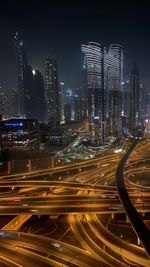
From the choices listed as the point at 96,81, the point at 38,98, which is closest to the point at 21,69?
the point at 38,98

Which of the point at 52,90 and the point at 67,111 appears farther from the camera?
the point at 67,111

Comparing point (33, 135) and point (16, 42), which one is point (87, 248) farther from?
point (16, 42)

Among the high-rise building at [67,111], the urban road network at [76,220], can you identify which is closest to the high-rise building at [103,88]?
the high-rise building at [67,111]

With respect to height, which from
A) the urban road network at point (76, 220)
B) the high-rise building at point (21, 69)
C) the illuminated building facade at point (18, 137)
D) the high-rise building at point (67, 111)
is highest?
the high-rise building at point (21, 69)

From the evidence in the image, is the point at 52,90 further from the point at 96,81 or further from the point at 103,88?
the point at 103,88

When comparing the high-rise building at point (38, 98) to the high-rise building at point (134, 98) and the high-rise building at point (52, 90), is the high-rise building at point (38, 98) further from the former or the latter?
the high-rise building at point (134, 98)

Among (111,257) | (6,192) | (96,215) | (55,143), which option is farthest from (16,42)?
(111,257)
